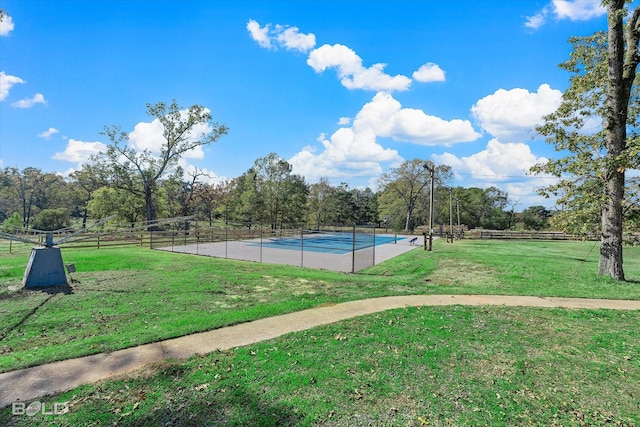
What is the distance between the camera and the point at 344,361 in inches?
163

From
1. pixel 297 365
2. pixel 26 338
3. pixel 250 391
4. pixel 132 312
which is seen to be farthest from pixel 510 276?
pixel 26 338

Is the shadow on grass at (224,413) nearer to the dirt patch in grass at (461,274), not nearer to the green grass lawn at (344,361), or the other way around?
the green grass lawn at (344,361)

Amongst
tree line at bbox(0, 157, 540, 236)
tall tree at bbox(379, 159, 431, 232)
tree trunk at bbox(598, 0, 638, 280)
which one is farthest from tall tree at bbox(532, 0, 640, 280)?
tall tree at bbox(379, 159, 431, 232)

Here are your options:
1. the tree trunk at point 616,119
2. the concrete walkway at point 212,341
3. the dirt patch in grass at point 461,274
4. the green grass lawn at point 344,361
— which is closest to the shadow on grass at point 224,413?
the green grass lawn at point 344,361

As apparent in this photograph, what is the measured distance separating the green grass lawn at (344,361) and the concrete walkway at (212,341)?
280 mm

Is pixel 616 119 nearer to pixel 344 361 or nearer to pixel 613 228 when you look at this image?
pixel 613 228

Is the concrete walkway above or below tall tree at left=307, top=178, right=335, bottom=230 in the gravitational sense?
below

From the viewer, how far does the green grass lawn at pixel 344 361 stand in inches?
122

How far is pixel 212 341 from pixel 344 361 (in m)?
2.04

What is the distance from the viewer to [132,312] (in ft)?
21.0

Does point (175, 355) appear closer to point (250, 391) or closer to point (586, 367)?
point (250, 391)

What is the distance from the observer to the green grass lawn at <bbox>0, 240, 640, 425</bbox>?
3.09 m

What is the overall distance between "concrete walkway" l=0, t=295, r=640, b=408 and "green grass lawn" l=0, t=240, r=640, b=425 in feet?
0.92

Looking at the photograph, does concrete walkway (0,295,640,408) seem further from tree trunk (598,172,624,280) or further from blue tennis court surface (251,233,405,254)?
blue tennis court surface (251,233,405,254)
